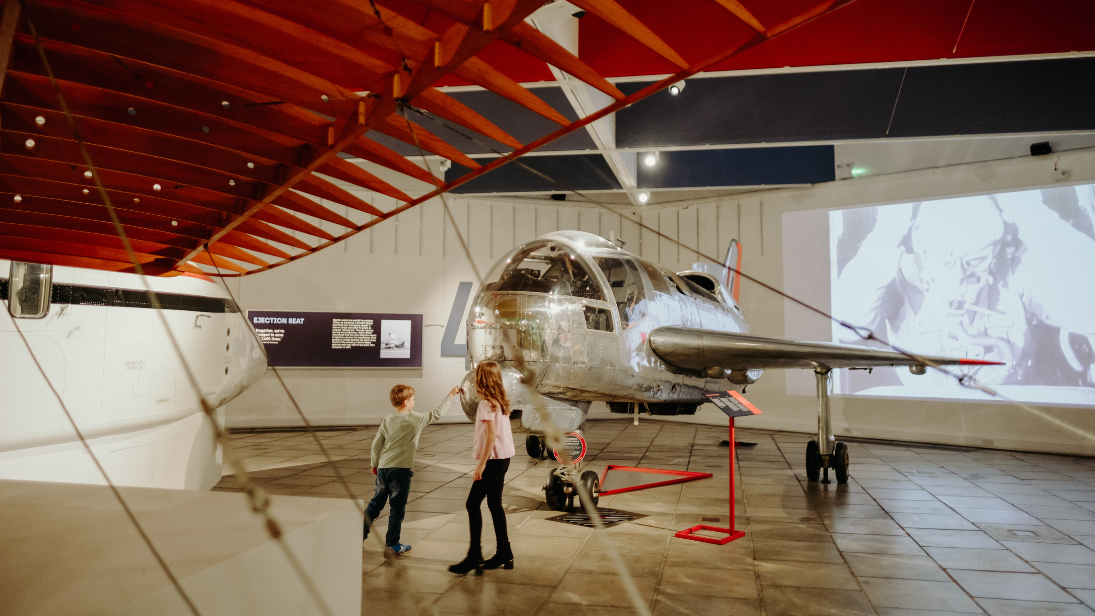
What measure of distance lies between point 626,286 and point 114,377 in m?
5.22

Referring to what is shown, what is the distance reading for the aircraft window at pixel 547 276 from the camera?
6.53 m

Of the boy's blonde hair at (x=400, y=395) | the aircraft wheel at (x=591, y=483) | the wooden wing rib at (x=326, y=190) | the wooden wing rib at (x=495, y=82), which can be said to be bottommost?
the aircraft wheel at (x=591, y=483)

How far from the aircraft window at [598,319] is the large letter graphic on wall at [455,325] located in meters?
8.80

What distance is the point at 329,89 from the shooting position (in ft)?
9.25

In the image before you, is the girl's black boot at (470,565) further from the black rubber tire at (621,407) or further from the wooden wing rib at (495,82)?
the black rubber tire at (621,407)

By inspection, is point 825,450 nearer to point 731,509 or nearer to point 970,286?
point 731,509

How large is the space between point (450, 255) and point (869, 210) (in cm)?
982

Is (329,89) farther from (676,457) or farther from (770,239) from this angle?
(770,239)

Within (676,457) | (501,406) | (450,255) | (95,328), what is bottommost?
(676,457)

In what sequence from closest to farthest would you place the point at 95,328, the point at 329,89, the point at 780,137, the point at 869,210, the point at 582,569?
1. the point at 329,89
2. the point at 582,569
3. the point at 95,328
4. the point at 780,137
5. the point at 869,210

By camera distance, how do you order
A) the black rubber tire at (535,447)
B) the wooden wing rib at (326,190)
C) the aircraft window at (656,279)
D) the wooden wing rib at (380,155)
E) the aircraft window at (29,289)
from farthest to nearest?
the black rubber tire at (535,447)
the aircraft window at (656,279)
the aircraft window at (29,289)
the wooden wing rib at (326,190)
the wooden wing rib at (380,155)

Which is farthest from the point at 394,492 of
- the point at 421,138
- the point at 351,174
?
the point at 421,138

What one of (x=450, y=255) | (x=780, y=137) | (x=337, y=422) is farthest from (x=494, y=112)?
(x=337, y=422)

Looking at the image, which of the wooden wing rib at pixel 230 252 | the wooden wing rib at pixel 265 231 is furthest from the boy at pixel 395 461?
the wooden wing rib at pixel 230 252
